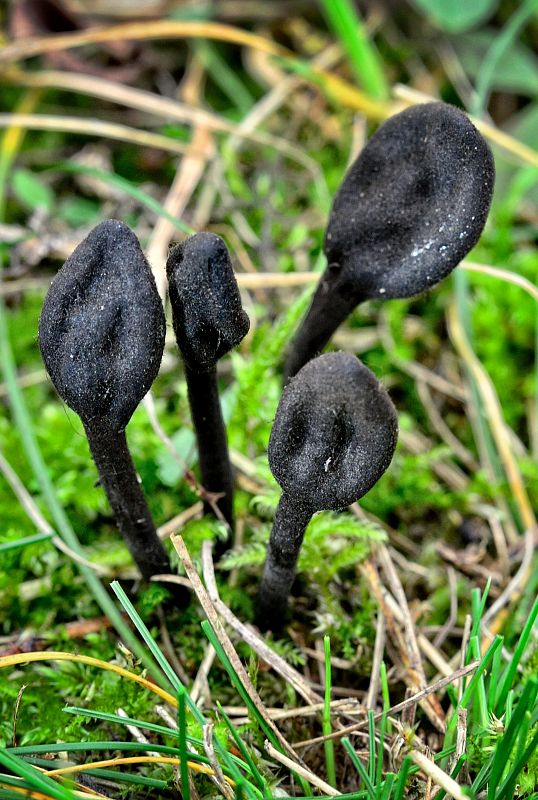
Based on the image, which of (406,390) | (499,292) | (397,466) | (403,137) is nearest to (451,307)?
(499,292)

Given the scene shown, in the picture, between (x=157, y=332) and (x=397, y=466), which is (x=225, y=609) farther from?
(x=397, y=466)

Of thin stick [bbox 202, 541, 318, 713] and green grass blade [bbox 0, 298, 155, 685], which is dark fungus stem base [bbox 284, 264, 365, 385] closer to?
thin stick [bbox 202, 541, 318, 713]

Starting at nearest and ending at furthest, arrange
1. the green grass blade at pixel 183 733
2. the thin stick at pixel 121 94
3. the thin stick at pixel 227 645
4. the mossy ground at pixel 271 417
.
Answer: the green grass blade at pixel 183 733 < the thin stick at pixel 227 645 < the mossy ground at pixel 271 417 < the thin stick at pixel 121 94

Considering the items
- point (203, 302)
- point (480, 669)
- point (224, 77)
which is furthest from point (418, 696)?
point (224, 77)

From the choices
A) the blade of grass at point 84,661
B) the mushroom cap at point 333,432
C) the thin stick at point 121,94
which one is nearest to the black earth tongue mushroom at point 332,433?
the mushroom cap at point 333,432

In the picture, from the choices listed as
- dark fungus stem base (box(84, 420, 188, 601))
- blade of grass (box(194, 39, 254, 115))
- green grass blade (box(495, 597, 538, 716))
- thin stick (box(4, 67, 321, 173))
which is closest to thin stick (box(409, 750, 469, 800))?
green grass blade (box(495, 597, 538, 716))

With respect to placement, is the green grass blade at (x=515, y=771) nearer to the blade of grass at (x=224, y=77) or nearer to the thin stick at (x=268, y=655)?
the thin stick at (x=268, y=655)
